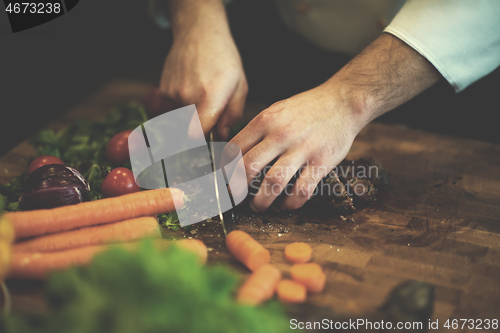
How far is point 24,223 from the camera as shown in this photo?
1446 mm

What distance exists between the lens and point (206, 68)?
6.31ft

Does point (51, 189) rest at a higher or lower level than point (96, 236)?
higher

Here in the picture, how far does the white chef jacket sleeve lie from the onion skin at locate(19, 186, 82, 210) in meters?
1.58

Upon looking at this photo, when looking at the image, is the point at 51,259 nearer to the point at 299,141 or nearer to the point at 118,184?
the point at 118,184

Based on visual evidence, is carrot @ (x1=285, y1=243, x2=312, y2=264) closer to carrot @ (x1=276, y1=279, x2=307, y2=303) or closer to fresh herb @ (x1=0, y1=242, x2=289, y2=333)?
carrot @ (x1=276, y1=279, x2=307, y2=303)

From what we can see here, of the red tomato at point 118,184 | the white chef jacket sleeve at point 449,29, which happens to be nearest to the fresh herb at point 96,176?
the red tomato at point 118,184

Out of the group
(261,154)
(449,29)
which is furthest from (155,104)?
(449,29)

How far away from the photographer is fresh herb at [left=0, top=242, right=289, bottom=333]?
825mm

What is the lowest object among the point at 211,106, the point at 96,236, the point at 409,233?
the point at 409,233

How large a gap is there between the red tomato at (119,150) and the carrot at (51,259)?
Answer: 0.72 m

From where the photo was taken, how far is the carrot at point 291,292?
123cm

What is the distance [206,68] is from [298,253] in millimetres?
1051

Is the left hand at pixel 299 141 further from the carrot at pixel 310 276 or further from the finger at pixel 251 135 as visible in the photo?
the carrot at pixel 310 276

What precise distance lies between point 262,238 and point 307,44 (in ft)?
4.71
